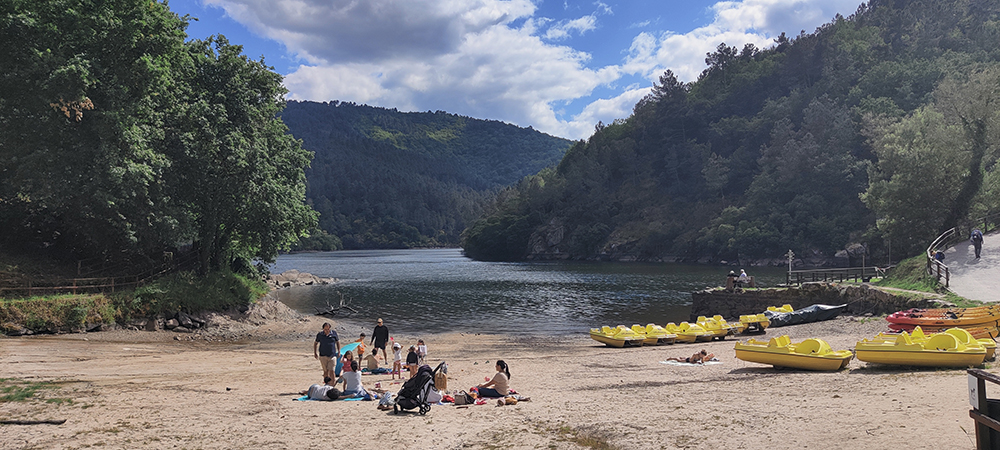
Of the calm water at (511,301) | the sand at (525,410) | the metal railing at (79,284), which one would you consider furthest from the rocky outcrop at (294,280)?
the sand at (525,410)

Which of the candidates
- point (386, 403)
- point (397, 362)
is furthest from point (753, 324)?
point (386, 403)

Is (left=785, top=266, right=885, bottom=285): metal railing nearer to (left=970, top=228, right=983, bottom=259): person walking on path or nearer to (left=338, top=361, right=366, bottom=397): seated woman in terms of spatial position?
(left=970, top=228, right=983, bottom=259): person walking on path

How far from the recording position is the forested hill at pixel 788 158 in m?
45.6

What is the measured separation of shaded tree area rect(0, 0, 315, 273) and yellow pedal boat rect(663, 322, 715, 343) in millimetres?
23693

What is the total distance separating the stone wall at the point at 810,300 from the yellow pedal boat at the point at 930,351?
12.8m

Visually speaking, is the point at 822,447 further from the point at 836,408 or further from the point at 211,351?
the point at 211,351

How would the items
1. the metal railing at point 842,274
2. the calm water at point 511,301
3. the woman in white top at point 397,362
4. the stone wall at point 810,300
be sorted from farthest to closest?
the metal railing at point 842,274
the calm water at point 511,301
the stone wall at point 810,300
the woman in white top at point 397,362

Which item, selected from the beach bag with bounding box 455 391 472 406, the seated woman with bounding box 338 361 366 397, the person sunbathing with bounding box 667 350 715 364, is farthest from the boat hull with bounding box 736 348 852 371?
the seated woman with bounding box 338 361 366 397

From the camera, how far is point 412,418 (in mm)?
11617

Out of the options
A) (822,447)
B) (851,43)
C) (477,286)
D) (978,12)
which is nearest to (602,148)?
(851,43)

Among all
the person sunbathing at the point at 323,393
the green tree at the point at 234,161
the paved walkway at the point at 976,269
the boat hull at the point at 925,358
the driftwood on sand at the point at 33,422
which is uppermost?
the green tree at the point at 234,161

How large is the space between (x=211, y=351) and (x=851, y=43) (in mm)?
159741

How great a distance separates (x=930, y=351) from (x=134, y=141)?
3143 centimetres

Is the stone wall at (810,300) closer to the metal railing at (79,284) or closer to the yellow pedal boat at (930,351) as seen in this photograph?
the yellow pedal boat at (930,351)
